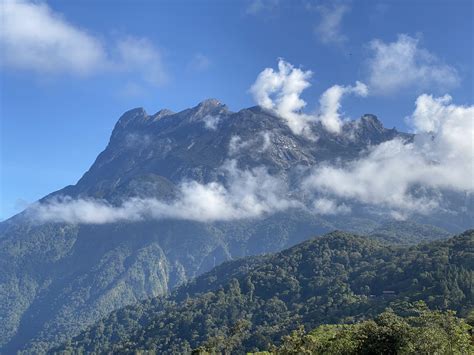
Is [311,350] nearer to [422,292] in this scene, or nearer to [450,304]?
[450,304]

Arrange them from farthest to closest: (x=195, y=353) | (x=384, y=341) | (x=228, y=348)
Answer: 1. (x=228, y=348)
2. (x=195, y=353)
3. (x=384, y=341)

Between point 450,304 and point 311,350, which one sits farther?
point 450,304

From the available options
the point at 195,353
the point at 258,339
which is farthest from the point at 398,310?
the point at 195,353

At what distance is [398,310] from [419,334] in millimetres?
113654

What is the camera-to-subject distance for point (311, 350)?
307ft

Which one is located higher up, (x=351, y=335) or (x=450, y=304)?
(x=351, y=335)

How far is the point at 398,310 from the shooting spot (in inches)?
6988

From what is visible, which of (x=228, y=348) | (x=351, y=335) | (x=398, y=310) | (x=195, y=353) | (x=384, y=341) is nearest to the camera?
(x=384, y=341)

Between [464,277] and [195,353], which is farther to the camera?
[464,277]

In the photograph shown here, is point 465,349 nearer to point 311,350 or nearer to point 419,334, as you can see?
point 419,334

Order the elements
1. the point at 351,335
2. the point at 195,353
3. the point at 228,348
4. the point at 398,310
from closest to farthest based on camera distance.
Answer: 1. the point at 351,335
2. the point at 195,353
3. the point at 228,348
4. the point at 398,310

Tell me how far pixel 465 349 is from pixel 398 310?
11290cm

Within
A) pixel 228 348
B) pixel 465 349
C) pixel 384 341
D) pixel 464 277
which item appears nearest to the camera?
pixel 465 349

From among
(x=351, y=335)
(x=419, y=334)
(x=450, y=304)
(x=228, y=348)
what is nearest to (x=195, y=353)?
(x=228, y=348)
